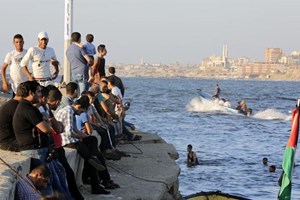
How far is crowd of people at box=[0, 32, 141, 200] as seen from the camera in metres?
9.04

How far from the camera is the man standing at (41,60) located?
12.8 metres

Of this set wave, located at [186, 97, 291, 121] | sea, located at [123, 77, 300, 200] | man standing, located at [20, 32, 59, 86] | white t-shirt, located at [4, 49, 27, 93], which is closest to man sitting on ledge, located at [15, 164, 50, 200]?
man standing, located at [20, 32, 59, 86]

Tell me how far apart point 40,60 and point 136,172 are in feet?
8.39

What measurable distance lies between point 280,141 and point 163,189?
1070 inches

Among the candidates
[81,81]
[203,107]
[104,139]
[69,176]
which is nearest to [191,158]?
[81,81]

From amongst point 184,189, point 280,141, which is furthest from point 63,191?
point 280,141

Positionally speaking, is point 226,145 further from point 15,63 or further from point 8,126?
point 8,126

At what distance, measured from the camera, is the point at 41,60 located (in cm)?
1307

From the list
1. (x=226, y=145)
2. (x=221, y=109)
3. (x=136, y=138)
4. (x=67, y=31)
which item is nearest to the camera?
(x=67, y=31)

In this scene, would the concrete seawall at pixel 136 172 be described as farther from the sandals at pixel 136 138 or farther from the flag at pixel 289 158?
the flag at pixel 289 158

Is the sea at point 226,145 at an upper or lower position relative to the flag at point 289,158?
lower

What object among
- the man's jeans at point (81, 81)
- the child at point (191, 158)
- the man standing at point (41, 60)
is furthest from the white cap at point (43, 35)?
the child at point (191, 158)

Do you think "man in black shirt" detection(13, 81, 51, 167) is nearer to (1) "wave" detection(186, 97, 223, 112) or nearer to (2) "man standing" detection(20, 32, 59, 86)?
(2) "man standing" detection(20, 32, 59, 86)

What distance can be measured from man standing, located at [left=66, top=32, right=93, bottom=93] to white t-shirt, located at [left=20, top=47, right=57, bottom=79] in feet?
7.32
